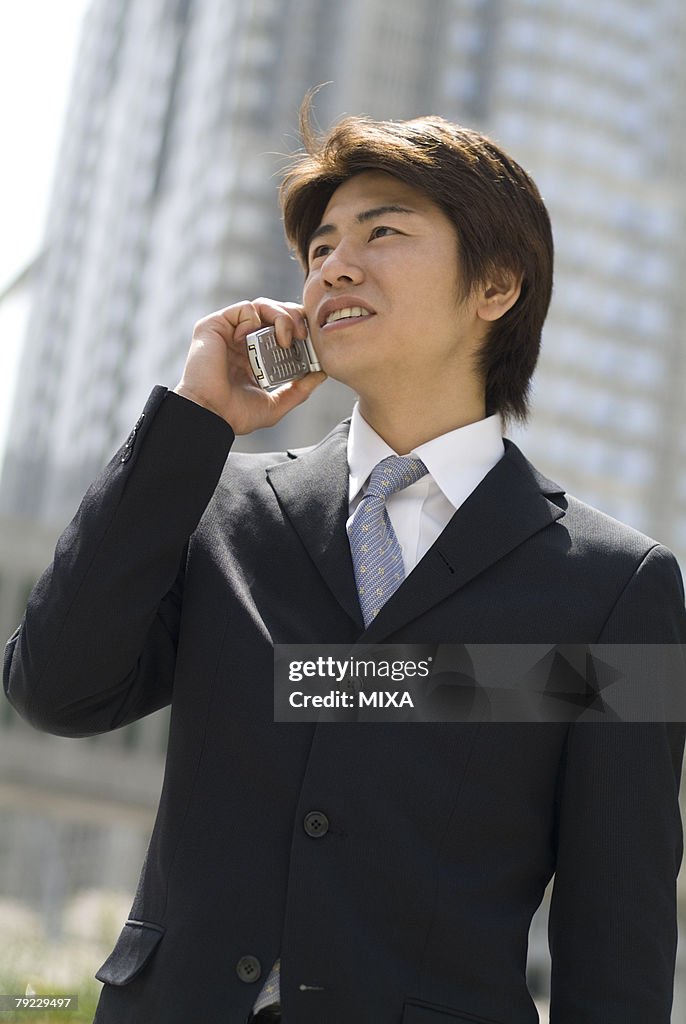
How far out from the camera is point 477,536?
6.94ft

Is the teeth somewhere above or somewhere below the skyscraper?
below

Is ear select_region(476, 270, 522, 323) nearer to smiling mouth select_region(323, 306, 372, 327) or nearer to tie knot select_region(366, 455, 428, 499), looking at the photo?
smiling mouth select_region(323, 306, 372, 327)

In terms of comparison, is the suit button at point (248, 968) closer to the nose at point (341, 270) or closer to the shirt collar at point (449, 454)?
the shirt collar at point (449, 454)

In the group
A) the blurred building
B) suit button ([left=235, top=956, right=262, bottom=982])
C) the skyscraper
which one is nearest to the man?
suit button ([left=235, top=956, right=262, bottom=982])

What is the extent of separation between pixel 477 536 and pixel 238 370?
1.94 ft

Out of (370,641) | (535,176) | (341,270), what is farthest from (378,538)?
(535,176)

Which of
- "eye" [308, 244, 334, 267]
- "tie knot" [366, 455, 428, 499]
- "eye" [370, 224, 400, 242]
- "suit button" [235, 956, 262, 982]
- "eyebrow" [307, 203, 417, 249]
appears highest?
"eyebrow" [307, 203, 417, 249]

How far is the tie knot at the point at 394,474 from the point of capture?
226cm

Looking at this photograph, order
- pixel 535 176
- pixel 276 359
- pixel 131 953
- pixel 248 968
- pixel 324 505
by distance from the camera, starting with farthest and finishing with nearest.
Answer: pixel 535 176
pixel 276 359
pixel 324 505
pixel 131 953
pixel 248 968

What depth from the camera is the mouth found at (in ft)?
7.56

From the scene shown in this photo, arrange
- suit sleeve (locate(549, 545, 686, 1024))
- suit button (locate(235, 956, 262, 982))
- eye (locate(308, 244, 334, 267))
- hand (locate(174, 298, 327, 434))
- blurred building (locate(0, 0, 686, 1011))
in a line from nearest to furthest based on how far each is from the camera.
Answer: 1. suit button (locate(235, 956, 262, 982))
2. suit sleeve (locate(549, 545, 686, 1024))
3. hand (locate(174, 298, 327, 434))
4. eye (locate(308, 244, 334, 267))
5. blurred building (locate(0, 0, 686, 1011))

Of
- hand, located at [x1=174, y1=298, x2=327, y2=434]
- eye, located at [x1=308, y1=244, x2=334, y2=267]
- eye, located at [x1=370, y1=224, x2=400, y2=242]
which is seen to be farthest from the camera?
eye, located at [x1=308, y1=244, x2=334, y2=267]

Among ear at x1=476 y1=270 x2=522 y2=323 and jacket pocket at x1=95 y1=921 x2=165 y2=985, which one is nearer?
jacket pocket at x1=95 y1=921 x2=165 y2=985

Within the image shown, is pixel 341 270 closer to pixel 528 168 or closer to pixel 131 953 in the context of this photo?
pixel 131 953
